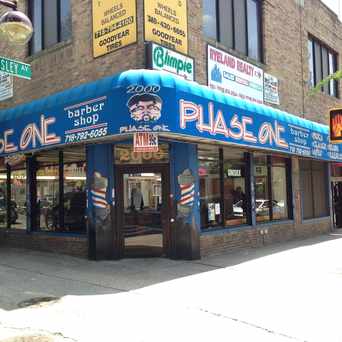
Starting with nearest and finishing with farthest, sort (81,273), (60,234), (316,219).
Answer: (81,273) < (60,234) < (316,219)

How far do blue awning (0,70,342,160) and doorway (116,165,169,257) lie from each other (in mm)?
1711

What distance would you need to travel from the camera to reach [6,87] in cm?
1491

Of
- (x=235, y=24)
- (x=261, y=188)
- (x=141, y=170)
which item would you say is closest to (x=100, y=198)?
(x=141, y=170)

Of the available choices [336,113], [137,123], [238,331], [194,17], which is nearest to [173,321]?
[238,331]

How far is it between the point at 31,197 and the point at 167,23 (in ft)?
20.9

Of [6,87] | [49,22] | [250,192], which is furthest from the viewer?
[6,87]

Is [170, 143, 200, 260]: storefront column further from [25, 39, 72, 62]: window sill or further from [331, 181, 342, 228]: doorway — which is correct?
[331, 181, 342, 228]: doorway

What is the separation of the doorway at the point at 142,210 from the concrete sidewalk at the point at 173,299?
47 centimetres

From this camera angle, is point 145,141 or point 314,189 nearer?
Result: point 145,141

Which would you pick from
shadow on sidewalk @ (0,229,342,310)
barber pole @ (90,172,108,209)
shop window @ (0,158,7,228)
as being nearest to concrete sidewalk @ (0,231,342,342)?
shadow on sidewalk @ (0,229,342,310)

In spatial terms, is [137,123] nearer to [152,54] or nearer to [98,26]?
[152,54]

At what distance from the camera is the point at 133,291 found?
7699 millimetres

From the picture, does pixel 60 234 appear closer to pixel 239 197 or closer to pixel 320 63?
pixel 239 197

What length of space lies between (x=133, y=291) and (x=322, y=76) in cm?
1416
